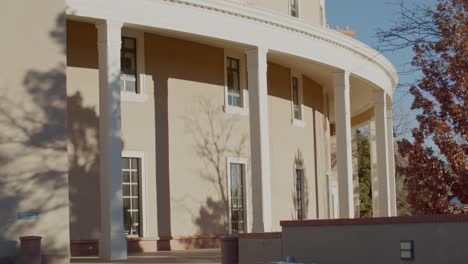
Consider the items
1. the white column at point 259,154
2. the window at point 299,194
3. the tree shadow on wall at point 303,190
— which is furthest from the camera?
the window at point 299,194

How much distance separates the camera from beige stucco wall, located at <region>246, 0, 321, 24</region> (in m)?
31.2

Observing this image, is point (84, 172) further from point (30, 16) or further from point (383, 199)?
point (383, 199)

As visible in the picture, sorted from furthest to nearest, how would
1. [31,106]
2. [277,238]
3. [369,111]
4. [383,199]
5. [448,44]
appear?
[369,111], [383,199], [31,106], [277,238], [448,44]

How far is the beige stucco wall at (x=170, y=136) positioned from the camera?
996 inches

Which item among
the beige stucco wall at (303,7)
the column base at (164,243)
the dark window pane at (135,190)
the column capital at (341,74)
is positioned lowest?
the column base at (164,243)

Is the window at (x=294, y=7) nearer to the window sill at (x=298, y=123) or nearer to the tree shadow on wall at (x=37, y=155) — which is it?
the window sill at (x=298, y=123)

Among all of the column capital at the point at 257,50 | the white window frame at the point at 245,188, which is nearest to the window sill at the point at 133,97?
the column capital at the point at 257,50

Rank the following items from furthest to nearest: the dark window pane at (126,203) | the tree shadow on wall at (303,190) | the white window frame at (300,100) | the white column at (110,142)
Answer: the white window frame at (300,100) → the tree shadow on wall at (303,190) → the dark window pane at (126,203) → the white column at (110,142)

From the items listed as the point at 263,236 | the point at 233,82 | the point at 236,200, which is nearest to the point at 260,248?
the point at 263,236

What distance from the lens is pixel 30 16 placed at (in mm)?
20750

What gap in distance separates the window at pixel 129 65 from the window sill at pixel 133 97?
0.59 feet

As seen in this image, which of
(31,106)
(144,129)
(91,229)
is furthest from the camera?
(144,129)

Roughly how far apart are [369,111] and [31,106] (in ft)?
80.3

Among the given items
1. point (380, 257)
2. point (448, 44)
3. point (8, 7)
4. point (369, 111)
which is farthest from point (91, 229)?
point (369, 111)
